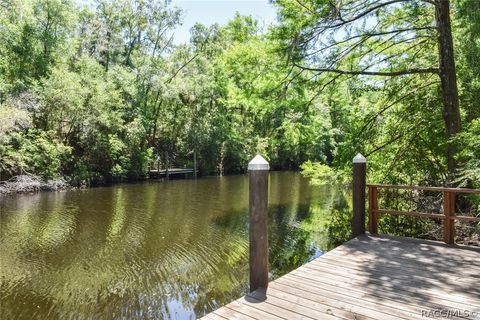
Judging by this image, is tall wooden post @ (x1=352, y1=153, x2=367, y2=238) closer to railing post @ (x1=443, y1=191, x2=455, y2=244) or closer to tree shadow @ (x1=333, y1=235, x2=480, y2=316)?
tree shadow @ (x1=333, y1=235, x2=480, y2=316)

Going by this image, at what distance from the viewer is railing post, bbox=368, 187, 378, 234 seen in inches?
213

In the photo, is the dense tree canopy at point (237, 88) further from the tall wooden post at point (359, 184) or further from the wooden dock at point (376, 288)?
the wooden dock at point (376, 288)

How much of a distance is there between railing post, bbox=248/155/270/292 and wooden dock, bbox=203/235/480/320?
0.17 meters

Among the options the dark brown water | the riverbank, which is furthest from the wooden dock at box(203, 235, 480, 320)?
the riverbank

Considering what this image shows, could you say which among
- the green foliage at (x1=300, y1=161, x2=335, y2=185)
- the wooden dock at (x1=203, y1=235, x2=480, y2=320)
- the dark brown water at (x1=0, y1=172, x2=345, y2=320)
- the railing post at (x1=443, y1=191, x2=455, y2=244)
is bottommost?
the dark brown water at (x1=0, y1=172, x2=345, y2=320)

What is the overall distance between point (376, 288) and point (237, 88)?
919 cm

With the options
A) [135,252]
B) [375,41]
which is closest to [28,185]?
[135,252]

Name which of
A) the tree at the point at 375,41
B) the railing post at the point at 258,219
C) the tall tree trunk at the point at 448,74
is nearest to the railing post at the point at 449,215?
the tall tree trunk at the point at 448,74

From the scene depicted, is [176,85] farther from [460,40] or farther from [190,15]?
[460,40]

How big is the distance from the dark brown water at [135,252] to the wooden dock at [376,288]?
7.59ft

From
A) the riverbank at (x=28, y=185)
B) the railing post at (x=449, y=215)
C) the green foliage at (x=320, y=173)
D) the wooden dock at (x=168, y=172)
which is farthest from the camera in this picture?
the wooden dock at (x=168, y=172)

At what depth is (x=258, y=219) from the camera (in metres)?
3.40

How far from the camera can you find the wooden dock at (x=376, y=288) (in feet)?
9.58

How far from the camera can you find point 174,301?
219 inches
